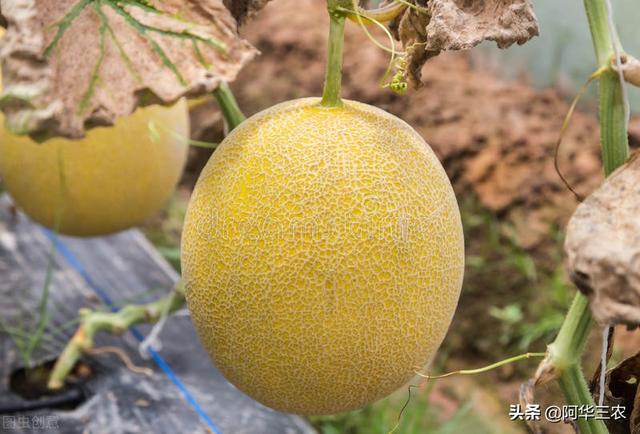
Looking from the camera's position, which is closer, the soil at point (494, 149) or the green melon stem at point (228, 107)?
the green melon stem at point (228, 107)

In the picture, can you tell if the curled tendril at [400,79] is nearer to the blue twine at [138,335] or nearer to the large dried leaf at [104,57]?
the large dried leaf at [104,57]

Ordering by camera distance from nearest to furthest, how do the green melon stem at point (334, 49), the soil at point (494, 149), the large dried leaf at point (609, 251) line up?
the large dried leaf at point (609, 251) → the green melon stem at point (334, 49) → the soil at point (494, 149)

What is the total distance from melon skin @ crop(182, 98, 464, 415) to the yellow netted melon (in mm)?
504

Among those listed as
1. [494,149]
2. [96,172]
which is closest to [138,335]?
[96,172]

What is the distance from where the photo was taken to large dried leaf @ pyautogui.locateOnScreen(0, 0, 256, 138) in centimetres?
76

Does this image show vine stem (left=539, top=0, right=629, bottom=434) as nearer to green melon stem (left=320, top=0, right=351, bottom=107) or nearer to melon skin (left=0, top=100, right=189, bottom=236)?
green melon stem (left=320, top=0, right=351, bottom=107)

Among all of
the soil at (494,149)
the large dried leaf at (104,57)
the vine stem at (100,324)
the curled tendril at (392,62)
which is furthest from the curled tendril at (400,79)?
the soil at (494,149)

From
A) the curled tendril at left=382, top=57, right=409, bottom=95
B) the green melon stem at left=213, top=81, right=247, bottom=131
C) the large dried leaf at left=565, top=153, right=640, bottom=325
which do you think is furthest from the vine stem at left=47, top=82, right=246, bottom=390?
the large dried leaf at left=565, top=153, right=640, bottom=325

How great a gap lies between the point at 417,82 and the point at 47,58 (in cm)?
36

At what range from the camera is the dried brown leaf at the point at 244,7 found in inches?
36.8

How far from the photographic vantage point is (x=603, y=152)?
2.53 ft

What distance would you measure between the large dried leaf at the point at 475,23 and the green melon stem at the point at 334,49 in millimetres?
74

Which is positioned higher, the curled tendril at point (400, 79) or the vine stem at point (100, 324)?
the curled tendril at point (400, 79)

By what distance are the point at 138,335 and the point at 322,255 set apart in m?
0.93
